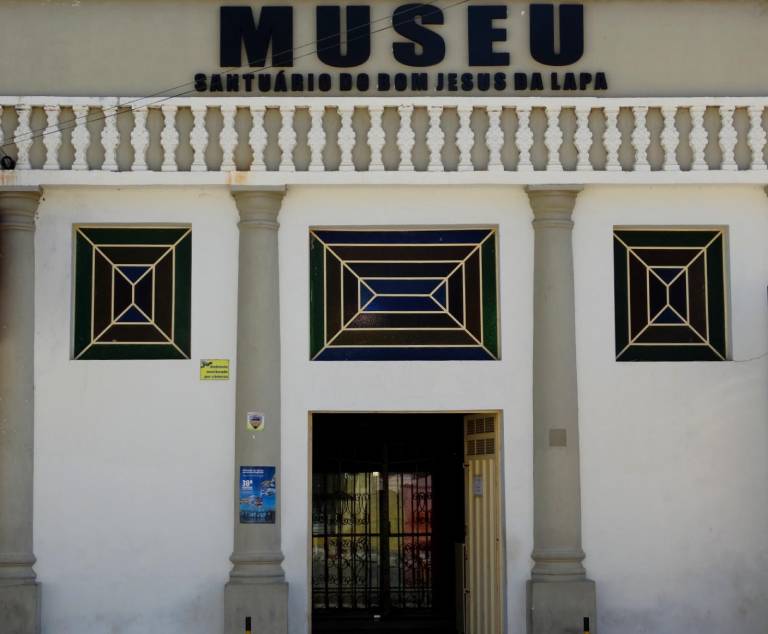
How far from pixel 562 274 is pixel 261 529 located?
4479 millimetres

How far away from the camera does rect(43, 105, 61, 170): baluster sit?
1492cm

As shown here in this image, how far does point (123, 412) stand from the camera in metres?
14.9

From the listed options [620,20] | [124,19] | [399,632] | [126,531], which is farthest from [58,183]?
[399,632]

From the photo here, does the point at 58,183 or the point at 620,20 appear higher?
the point at 620,20

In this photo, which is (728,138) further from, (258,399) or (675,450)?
(258,399)

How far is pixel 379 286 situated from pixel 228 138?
2.44m

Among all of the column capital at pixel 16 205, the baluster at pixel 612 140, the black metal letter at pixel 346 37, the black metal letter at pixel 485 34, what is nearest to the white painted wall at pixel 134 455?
the column capital at pixel 16 205

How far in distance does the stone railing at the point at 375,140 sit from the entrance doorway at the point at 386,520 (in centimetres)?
486

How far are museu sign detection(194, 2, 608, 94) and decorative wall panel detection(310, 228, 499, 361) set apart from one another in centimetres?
174

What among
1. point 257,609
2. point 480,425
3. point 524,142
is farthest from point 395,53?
point 257,609

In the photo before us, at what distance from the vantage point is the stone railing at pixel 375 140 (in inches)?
588

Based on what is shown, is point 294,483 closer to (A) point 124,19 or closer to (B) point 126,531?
(B) point 126,531

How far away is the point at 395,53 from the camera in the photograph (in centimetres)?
1509

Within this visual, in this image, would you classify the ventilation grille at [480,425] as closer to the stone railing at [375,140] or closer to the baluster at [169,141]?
the stone railing at [375,140]
